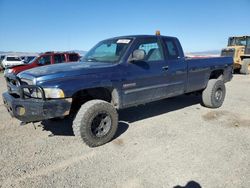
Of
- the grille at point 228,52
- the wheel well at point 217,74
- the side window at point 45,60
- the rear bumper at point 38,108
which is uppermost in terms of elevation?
the grille at point 228,52

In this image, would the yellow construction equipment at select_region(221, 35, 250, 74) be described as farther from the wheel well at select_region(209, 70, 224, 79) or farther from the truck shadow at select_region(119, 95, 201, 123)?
the wheel well at select_region(209, 70, 224, 79)

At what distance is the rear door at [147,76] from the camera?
425 cm

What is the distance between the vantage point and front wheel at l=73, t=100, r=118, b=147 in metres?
3.71

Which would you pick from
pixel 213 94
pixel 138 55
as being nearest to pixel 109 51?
pixel 138 55

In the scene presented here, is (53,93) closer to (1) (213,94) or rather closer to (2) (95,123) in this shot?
(2) (95,123)

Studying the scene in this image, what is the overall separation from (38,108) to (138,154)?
169cm

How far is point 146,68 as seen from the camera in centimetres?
447

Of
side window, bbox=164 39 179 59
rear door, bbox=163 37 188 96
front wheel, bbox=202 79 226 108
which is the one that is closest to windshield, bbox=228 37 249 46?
front wheel, bbox=202 79 226 108

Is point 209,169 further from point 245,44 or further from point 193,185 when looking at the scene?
point 245,44

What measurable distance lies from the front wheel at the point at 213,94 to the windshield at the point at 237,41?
12.0 metres

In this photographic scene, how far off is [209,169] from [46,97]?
255 centimetres

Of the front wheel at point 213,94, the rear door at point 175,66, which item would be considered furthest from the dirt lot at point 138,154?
the rear door at point 175,66

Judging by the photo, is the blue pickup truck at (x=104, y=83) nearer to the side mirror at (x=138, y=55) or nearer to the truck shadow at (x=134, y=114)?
the side mirror at (x=138, y=55)

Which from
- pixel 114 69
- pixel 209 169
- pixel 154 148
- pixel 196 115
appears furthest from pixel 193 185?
pixel 196 115
